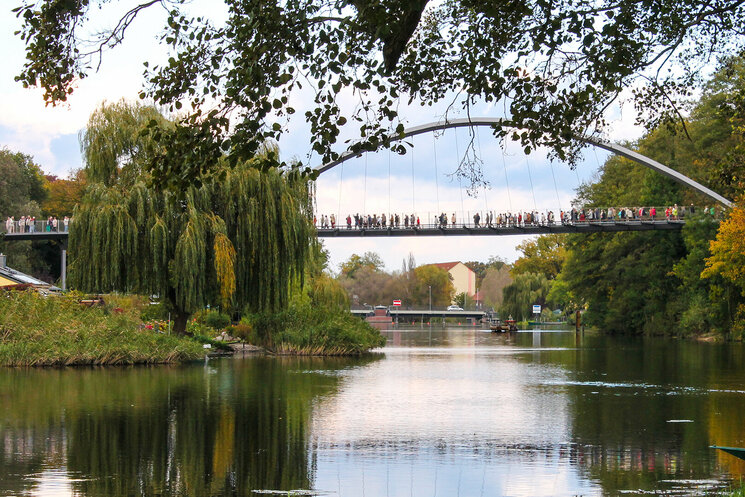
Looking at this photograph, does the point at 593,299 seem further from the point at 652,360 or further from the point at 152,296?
the point at 152,296

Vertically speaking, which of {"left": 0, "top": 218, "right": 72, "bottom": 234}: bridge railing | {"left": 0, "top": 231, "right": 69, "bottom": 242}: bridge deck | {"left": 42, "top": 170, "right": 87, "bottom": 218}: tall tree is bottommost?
{"left": 0, "top": 231, "right": 69, "bottom": 242}: bridge deck

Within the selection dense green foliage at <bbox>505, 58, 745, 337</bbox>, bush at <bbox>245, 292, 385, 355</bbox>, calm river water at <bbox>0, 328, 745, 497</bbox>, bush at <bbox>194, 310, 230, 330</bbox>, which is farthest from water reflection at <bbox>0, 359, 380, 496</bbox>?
dense green foliage at <bbox>505, 58, 745, 337</bbox>

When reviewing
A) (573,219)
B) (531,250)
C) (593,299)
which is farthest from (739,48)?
(531,250)

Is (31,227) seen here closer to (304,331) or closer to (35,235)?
(35,235)

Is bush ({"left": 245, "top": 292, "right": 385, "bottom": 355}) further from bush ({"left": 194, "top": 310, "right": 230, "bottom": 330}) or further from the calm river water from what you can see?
the calm river water

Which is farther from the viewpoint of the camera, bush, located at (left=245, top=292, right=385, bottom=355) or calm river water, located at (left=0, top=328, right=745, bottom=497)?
bush, located at (left=245, top=292, right=385, bottom=355)

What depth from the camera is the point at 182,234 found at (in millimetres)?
30078

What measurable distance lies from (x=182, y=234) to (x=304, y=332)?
758 cm

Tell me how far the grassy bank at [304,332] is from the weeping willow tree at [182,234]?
350 cm

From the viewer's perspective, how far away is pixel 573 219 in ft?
221

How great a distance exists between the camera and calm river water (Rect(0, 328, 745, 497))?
11.0 meters

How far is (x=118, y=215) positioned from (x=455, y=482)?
68.9 feet

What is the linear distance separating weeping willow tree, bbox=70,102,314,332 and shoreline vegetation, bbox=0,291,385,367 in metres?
1.45

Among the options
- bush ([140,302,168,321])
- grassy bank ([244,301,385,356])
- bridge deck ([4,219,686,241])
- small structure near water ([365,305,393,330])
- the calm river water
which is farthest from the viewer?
small structure near water ([365,305,393,330])
